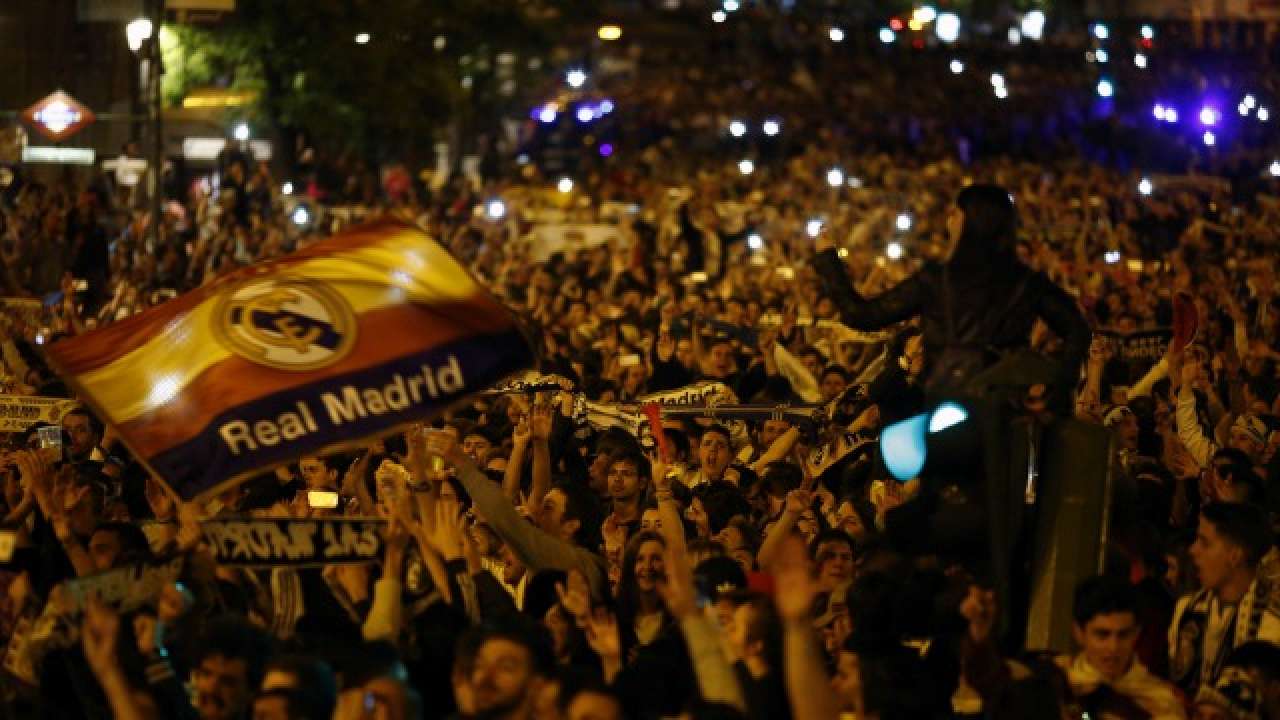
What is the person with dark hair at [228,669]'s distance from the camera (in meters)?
8.13

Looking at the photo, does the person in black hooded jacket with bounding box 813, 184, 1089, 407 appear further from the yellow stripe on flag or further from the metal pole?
the metal pole

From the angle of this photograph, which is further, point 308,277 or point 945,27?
point 945,27

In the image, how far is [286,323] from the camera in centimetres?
912

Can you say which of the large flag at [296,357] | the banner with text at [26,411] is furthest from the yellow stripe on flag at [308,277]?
the banner with text at [26,411]

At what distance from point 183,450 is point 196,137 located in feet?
130

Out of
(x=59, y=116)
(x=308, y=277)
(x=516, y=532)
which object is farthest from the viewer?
(x=59, y=116)

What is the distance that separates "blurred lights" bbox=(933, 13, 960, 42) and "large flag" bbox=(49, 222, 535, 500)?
297ft

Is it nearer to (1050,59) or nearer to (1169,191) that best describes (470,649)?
(1169,191)

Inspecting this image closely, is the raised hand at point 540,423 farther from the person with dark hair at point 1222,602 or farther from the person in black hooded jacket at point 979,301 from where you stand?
the person with dark hair at point 1222,602

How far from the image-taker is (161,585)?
919 centimetres

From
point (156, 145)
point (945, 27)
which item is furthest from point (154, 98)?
point (945, 27)

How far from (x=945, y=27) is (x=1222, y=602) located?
91732 mm

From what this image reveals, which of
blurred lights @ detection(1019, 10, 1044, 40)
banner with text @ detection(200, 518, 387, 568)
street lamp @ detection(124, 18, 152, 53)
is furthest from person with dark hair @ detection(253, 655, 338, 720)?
blurred lights @ detection(1019, 10, 1044, 40)

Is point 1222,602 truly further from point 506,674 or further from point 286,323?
point 286,323
